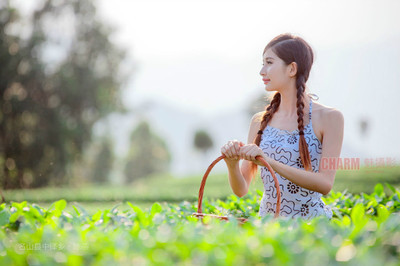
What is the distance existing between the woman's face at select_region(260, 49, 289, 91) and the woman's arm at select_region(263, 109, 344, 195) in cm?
38

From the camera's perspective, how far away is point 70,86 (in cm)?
1902

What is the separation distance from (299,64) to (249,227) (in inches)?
63.2

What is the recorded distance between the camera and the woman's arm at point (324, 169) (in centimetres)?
262

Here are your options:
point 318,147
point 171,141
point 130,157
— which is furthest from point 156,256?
point 171,141

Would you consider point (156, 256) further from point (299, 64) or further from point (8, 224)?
point (299, 64)

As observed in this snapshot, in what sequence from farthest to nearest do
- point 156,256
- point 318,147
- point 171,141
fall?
point 171,141 → point 318,147 → point 156,256

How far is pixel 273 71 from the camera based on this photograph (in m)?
2.96

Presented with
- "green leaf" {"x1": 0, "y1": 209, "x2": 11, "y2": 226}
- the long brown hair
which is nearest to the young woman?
the long brown hair

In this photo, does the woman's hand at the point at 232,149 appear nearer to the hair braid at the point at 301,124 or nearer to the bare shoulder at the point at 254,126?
the hair braid at the point at 301,124

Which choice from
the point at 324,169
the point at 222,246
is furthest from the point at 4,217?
the point at 324,169

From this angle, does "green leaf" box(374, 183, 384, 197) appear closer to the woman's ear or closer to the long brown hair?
the long brown hair

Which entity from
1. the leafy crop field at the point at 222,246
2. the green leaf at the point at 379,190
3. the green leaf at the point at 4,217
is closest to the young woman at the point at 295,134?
the green leaf at the point at 379,190

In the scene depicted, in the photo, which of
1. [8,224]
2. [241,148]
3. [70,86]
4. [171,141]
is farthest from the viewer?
[171,141]

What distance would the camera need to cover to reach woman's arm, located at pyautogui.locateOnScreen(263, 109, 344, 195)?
8.59 feet
